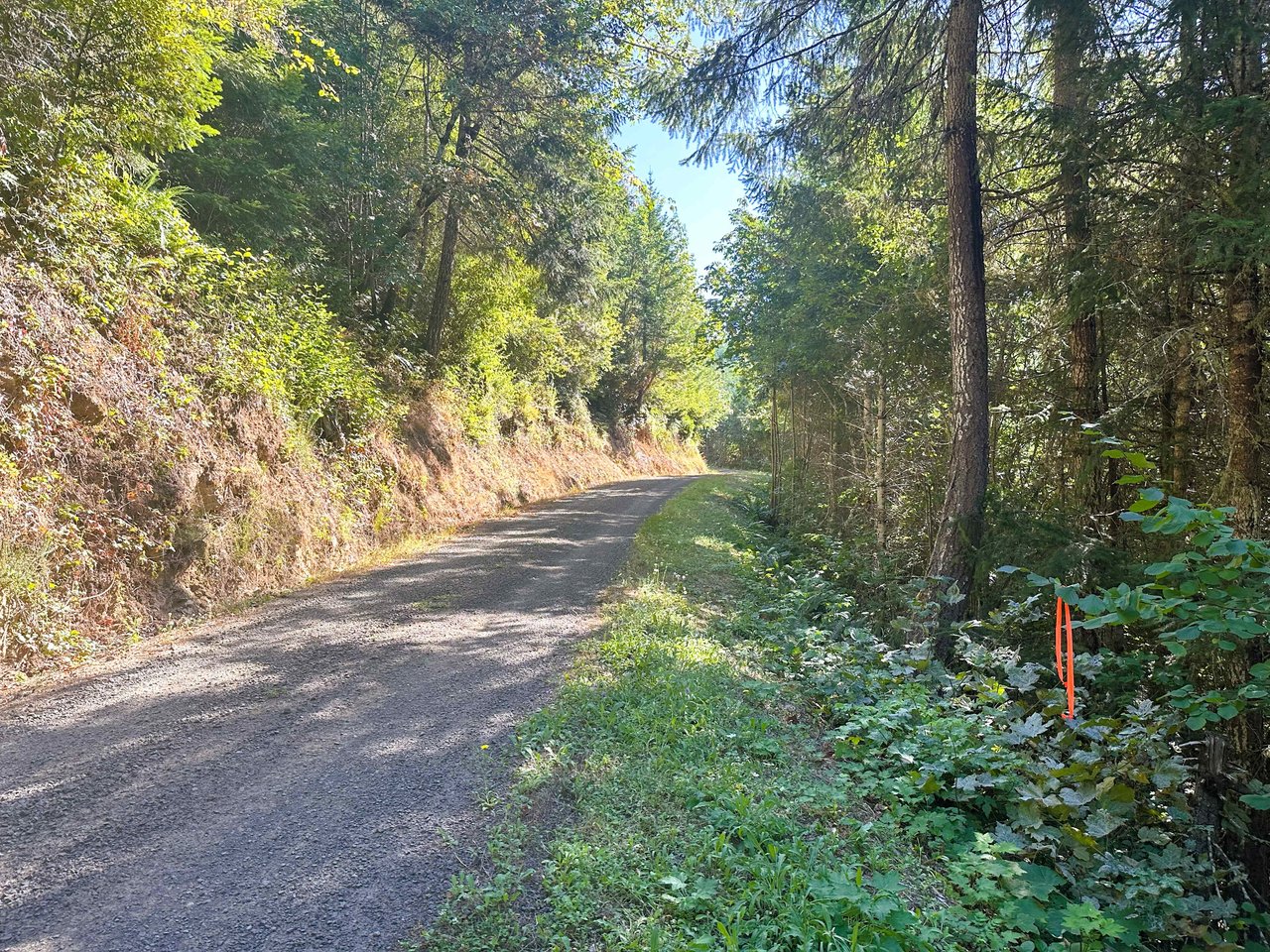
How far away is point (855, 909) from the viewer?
2.53m

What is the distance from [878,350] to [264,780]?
31.4 ft

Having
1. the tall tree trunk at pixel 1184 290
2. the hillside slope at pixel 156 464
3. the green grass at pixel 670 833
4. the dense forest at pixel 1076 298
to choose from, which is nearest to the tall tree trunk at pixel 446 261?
the hillside slope at pixel 156 464

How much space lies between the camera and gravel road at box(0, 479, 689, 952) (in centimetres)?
240

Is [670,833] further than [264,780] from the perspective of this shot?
No

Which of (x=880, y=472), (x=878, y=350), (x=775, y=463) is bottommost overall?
(x=880, y=472)

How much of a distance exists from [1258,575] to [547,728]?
4124 mm

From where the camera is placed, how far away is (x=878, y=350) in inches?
388

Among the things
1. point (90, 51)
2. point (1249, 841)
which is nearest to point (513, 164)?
point (90, 51)

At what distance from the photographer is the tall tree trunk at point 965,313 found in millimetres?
6191

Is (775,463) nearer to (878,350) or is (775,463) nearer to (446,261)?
(878,350)

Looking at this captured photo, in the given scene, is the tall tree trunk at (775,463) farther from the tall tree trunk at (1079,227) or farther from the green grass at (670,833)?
the green grass at (670,833)

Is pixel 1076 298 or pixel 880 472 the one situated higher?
pixel 1076 298

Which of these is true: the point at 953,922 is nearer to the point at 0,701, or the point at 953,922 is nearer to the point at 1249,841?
the point at 1249,841

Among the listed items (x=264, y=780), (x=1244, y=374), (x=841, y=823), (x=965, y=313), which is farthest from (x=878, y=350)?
(x=264, y=780)
